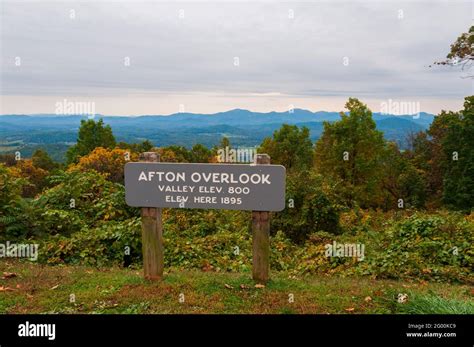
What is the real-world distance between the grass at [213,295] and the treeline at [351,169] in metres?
3.80

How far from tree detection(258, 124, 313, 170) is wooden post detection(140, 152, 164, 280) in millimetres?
33989

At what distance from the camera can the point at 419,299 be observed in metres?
5.88

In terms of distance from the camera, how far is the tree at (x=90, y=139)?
5169cm

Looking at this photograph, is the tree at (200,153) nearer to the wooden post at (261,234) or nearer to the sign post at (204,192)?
the sign post at (204,192)

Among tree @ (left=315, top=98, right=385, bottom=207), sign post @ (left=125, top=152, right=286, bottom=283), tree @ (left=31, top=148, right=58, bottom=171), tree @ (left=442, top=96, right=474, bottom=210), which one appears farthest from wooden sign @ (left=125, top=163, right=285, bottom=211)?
tree @ (left=31, top=148, right=58, bottom=171)

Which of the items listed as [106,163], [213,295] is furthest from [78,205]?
[106,163]

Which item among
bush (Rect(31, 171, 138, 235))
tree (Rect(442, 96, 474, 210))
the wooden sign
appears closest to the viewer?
the wooden sign

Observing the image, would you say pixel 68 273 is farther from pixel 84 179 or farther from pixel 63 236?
pixel 84 179

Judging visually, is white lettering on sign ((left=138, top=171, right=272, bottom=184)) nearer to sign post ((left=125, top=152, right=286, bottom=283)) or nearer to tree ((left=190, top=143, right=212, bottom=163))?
sign post ((left=125, top=152, right=286, bottom=283))

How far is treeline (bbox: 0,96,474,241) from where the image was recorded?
14.3 m

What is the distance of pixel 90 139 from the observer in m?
52.8

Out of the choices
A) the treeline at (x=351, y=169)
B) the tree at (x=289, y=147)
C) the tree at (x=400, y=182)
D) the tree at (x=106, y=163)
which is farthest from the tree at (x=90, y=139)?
the tree at (x=400, y=182)

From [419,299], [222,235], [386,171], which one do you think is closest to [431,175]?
[386,171]

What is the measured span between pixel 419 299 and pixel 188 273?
4.06 metres
